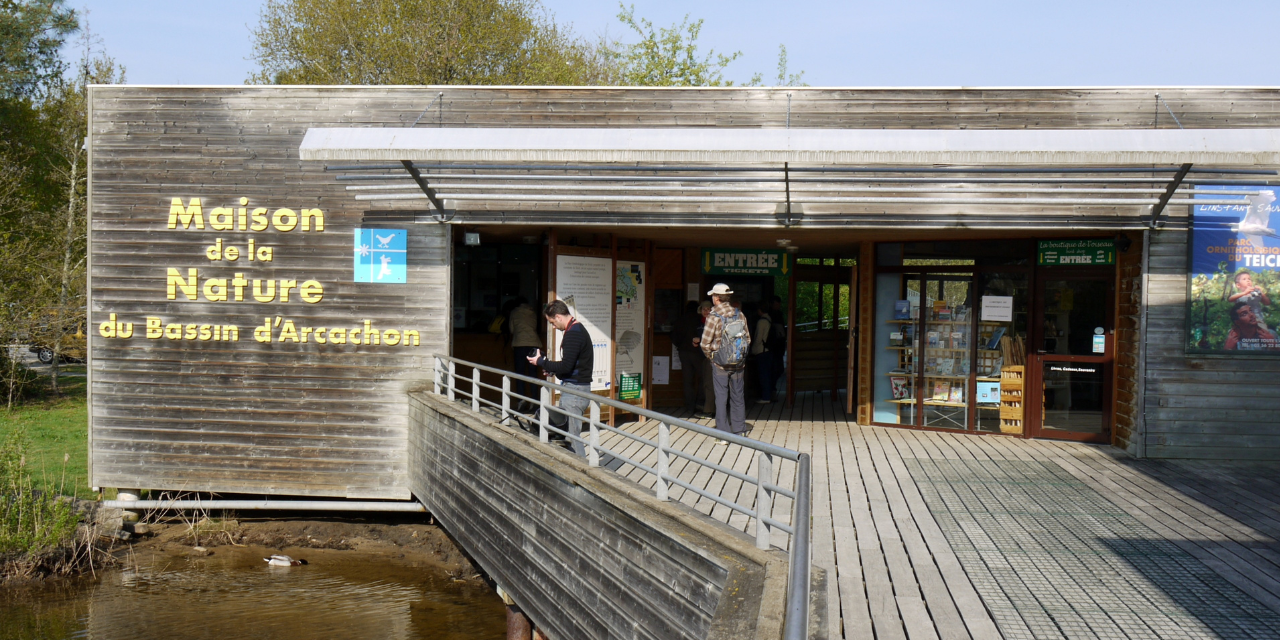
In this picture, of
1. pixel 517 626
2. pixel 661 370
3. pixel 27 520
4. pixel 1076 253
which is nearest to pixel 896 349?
pixel 1076 253

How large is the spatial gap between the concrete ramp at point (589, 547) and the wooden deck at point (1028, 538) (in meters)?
0.56

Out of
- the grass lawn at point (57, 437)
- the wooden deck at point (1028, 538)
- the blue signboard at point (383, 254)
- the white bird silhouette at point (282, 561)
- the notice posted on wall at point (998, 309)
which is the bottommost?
the white bird silhouette at point (282, 561)

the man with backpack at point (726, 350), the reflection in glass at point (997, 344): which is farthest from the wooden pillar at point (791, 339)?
the man with backpack at point (726, 350)

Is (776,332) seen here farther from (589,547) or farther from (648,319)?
(589,547)

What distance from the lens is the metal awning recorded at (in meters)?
7.44

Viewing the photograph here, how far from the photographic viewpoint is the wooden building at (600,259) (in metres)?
9.20

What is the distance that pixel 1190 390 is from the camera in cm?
927

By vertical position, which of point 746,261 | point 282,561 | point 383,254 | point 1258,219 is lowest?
point 282,561

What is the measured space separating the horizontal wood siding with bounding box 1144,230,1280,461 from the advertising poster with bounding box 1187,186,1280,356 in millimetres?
113

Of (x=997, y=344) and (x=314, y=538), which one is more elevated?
(x=997, y=344)

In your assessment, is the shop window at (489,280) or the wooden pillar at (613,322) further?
the shop window at (489,280)

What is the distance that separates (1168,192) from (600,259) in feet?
18.7

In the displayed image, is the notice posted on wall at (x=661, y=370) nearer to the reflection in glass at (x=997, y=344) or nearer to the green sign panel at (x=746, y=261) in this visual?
the green sign panel at (x=746, y=261)

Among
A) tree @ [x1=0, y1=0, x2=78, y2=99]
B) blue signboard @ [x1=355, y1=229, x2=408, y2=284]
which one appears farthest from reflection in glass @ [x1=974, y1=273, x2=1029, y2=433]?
tree @ [x1=0, y1=0, x2=78, y2=99]
